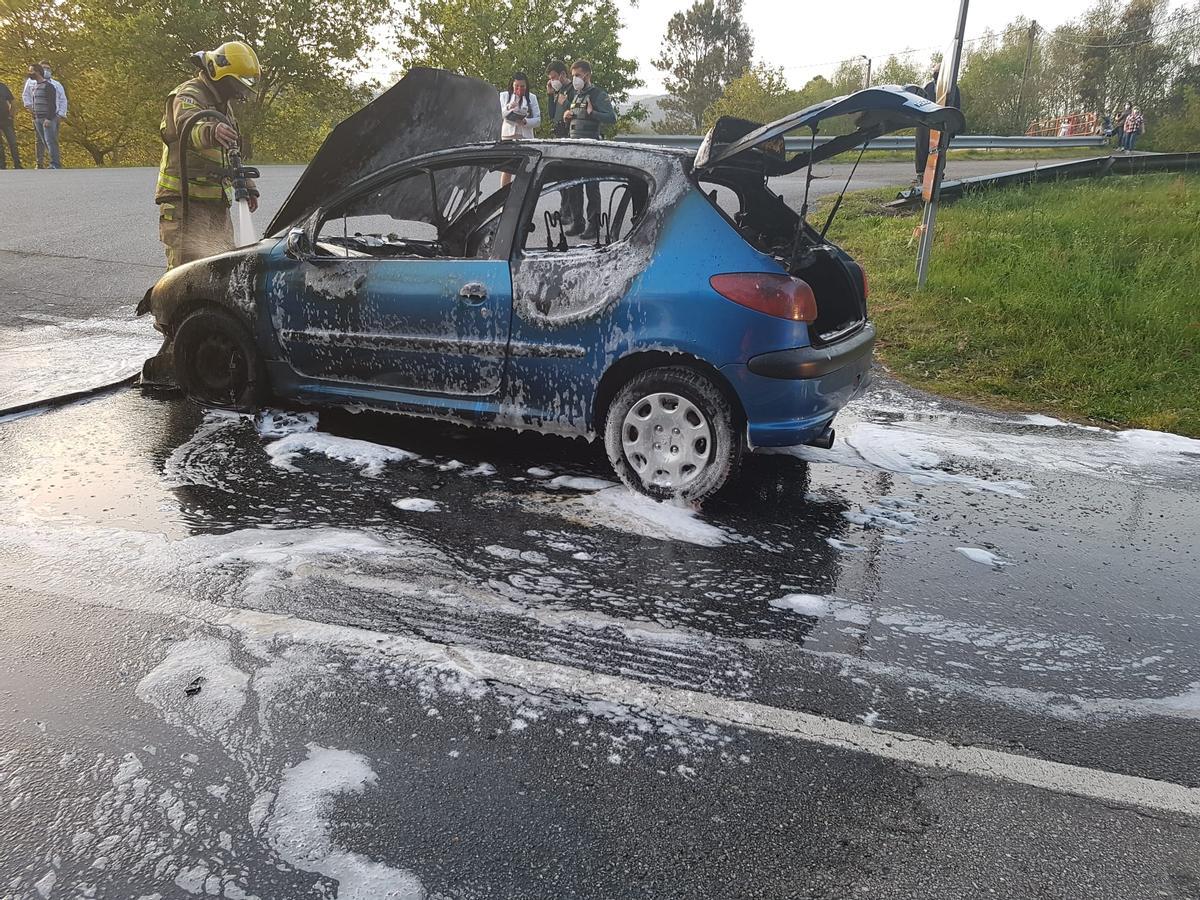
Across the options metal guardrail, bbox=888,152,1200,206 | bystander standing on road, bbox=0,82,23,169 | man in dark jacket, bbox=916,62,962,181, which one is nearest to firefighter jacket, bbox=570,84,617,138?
man in dark jacket, bbox=916,62,962,181

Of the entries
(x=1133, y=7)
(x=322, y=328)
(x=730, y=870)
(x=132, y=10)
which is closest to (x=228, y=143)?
(x=322, y=328)

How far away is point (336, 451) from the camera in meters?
4.68

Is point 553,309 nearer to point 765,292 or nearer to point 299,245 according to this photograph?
point 765,292

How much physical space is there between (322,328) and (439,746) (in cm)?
298

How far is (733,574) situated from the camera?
3494 millimetres

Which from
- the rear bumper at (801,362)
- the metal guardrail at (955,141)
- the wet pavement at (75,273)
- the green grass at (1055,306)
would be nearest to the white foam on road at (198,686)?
the rear bumper at (801,362)

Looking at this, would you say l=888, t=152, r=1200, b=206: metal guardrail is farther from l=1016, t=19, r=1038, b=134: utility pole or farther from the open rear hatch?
l=1016, t=19, r=1038, b=134: utility pole

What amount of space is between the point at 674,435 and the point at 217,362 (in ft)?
9.47

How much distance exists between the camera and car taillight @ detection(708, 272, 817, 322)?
3.80 metres

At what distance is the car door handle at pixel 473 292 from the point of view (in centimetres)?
431

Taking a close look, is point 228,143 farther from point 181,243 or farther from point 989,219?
point 989,219

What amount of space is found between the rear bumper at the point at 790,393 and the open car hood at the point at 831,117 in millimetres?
925

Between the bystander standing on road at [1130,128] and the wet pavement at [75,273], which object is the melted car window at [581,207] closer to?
the wet pavement at [75,273]

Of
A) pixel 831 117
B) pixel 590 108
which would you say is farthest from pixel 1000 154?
pixel 831 117
